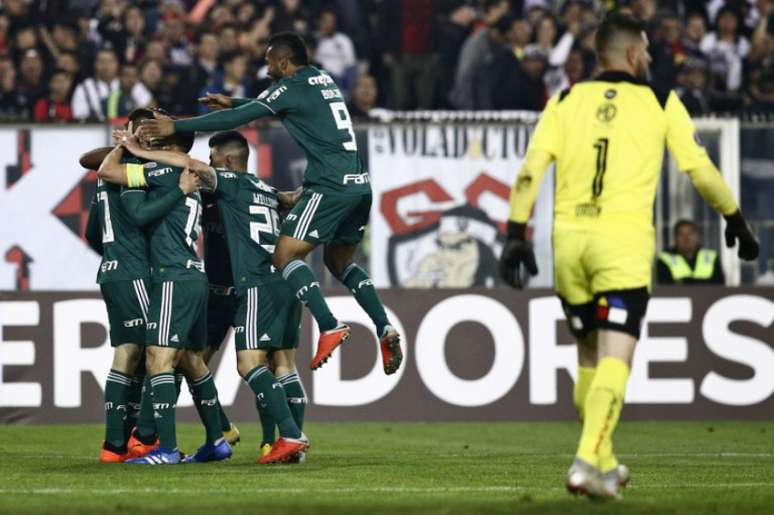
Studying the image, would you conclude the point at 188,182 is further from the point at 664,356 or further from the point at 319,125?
the point at 664,356

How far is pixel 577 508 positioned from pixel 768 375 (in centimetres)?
919

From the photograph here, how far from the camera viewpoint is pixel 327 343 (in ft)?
35.8

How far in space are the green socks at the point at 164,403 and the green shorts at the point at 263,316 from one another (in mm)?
600

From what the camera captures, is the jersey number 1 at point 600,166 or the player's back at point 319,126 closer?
the jersey number 1 at point 600,166

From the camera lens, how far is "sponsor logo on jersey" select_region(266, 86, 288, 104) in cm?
1116

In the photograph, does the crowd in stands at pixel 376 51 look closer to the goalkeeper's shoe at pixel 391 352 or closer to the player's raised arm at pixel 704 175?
the goalkeeper's shoe at pixel 391 352

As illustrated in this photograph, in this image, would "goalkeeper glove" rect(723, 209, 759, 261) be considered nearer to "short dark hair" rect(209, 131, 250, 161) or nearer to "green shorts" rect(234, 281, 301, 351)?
"green shorts" rect(234, 281, 301, 351)

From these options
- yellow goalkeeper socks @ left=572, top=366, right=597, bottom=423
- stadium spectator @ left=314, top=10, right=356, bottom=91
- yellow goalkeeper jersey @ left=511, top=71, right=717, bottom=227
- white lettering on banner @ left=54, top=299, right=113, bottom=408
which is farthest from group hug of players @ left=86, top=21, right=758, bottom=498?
stadium spectator @ left=314, top=10, right=356, bottom=91

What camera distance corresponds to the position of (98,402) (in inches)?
644

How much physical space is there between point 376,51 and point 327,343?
1015cm

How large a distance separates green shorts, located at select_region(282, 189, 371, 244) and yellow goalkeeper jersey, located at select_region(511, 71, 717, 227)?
2.94 meters

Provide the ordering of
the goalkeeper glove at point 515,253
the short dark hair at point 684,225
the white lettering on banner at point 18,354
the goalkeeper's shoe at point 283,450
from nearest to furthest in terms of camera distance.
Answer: the goalkeeper glove at point 515,253
the goalkeeper's shoe at point 283,450
the white lettering on banner at point 18,354
the short dark hair at point 684,225

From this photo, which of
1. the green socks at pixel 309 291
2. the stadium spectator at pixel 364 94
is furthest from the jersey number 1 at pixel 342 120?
the stadium spectator at pixel 364 94

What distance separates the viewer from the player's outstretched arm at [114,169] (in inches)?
434
